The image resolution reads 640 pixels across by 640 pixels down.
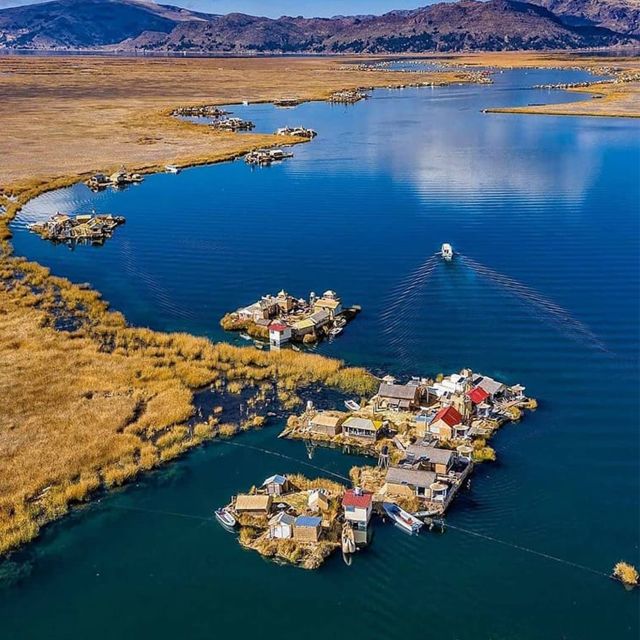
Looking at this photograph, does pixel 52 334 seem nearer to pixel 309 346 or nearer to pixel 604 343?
pixel 309 346

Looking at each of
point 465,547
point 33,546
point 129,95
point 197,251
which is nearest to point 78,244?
point 197,251

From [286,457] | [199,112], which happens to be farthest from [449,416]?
[199,112]

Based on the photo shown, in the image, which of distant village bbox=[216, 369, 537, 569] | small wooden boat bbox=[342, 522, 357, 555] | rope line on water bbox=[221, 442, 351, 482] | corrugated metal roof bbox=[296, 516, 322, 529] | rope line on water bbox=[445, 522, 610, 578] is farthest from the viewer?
rope line on water bbox=[221, 442, 351, 482]

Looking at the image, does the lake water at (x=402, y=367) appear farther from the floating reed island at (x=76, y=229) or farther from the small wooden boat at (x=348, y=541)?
the floating reed island at (x=76, y=229)

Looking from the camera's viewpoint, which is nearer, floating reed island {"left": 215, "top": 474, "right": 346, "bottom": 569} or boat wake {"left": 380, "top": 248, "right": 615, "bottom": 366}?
floating reed island {"left": 215, "top": 474, "right": 346, "bottom": 569}

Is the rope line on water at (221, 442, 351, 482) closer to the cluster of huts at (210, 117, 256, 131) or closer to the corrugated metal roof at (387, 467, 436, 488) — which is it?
the corrugated metal roof at (387, 467, 436, 488)

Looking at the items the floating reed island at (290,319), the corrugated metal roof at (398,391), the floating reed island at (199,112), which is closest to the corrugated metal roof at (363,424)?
the corrugated metal roof at (398,391)

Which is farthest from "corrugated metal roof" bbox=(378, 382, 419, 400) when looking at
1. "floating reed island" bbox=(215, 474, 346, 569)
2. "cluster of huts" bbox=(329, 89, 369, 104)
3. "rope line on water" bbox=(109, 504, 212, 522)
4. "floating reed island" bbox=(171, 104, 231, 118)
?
"cluster of huts" bbox=(329, 89, 369, 104)
